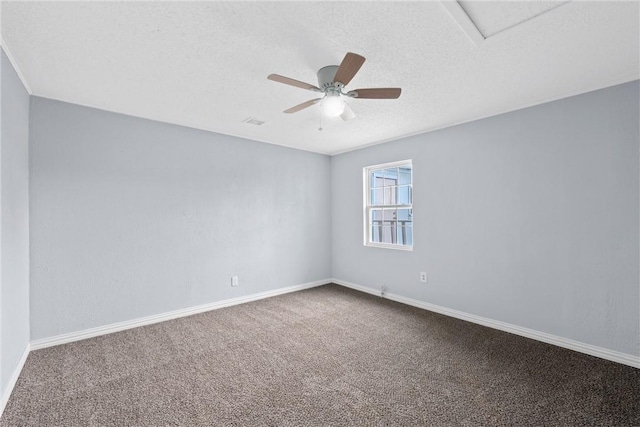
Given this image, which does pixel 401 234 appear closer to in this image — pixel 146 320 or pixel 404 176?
pixel 404 176

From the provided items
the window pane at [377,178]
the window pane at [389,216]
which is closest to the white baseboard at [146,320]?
the window pane at [389,216]

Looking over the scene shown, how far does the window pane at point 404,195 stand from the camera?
4258 millimetres

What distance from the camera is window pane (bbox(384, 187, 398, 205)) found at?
14.7 ft

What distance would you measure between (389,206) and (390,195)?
0.62 feet

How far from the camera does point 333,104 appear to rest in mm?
2227

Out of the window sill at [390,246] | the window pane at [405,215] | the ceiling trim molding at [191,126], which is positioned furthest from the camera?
the window pane at [405,215]

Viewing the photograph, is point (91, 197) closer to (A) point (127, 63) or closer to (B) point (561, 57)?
(A) point (127, 63)

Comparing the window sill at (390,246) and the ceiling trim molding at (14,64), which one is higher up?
the ceiling trim molding at (14,64)

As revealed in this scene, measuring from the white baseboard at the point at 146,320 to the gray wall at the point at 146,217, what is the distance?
0.05 metres

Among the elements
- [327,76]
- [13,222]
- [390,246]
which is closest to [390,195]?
[390,246]

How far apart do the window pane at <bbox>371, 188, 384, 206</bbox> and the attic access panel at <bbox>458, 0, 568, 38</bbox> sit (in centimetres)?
302

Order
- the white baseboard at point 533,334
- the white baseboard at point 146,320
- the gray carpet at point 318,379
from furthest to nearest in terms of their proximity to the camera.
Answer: the white baseboard at point 146,320 < the white baseboard at point 533,334 < the gray carpet at point 318,379

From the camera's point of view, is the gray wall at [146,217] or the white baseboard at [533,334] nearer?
the white baseboard at [533,334]

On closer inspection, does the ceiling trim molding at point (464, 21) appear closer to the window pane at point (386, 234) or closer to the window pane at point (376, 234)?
the window pane at point (386, 234)
